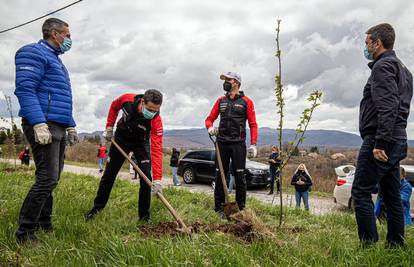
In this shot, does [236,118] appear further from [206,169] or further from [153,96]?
[206,169]

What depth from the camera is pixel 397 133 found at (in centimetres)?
307

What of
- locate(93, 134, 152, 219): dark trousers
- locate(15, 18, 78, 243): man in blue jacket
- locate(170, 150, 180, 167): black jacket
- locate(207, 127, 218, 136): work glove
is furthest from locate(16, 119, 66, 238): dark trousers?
locate(170, 150, 180, 167): black jacket

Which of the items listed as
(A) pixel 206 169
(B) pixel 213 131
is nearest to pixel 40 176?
(B) pixel 213 131

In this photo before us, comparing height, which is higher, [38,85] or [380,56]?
[380,56]

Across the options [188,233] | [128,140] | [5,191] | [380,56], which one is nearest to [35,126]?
[128,140]

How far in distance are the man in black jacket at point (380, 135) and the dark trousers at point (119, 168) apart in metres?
2.33

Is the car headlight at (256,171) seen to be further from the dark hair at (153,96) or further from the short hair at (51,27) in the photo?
the short hair at (51,27)

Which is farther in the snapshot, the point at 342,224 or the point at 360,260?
the point at 342,224

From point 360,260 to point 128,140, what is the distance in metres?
2.81

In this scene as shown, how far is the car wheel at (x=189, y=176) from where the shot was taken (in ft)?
51.0

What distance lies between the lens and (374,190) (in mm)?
3082

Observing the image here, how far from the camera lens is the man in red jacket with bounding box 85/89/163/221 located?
162 inches

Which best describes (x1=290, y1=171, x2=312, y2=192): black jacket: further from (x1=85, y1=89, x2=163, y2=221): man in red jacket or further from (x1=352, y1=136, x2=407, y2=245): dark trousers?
(x1=352, y1=136, x2=407, y2=245): dark trousers

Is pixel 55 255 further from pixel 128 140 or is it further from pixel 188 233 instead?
pixel 128 140
